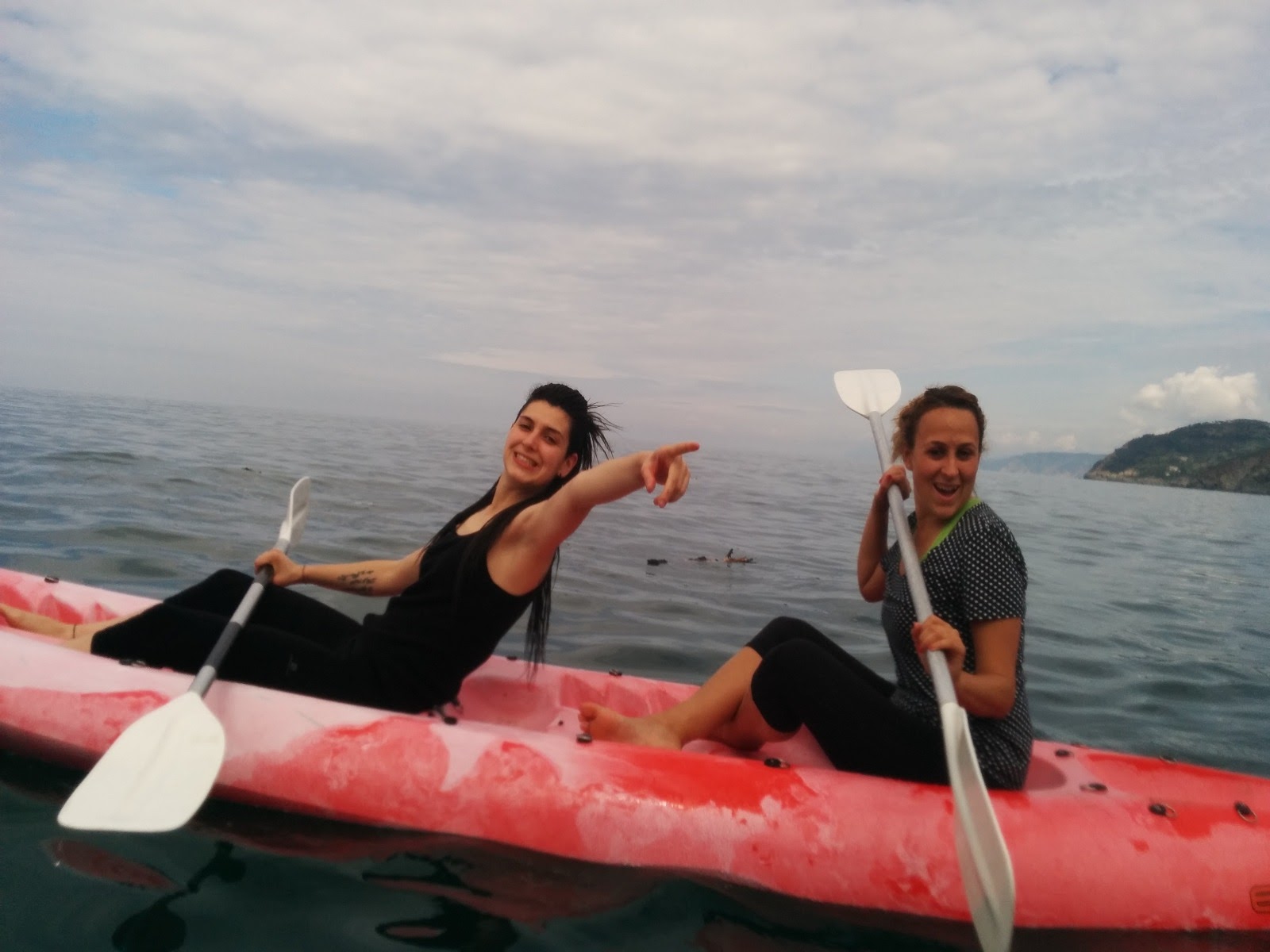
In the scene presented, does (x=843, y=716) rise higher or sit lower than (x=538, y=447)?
lower

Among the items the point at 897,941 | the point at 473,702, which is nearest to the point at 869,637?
the point at 473,702

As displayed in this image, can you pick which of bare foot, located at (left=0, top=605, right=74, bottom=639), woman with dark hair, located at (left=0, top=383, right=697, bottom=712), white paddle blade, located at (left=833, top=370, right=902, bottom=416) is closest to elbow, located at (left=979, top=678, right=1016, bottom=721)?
woman with dark hair, located at (left=0, top=383, right=697, bottom=712)

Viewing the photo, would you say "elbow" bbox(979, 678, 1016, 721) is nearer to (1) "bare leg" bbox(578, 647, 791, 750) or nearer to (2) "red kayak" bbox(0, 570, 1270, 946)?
(2) "red kayak" bbox(0, 570, 1270, 946)

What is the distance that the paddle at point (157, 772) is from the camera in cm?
234

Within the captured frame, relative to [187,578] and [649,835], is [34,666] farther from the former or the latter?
[187,578]

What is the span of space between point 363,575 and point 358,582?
3 centimetres

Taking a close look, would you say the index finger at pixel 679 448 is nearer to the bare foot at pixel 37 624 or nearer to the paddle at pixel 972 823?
the paddle at pixel 972 823

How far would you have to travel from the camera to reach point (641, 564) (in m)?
8.08

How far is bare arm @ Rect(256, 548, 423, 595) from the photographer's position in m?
Answer: 3.45

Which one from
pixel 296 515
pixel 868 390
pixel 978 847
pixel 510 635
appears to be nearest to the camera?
pixel 978 847

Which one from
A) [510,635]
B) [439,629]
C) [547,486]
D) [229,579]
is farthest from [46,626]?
[510,635]

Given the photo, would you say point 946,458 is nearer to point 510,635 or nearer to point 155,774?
point 155,774

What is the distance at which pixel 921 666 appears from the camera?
288 centimetres

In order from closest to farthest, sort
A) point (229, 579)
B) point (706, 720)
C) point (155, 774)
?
point (155, 774) < point (706, 720) < point (229, 579)
